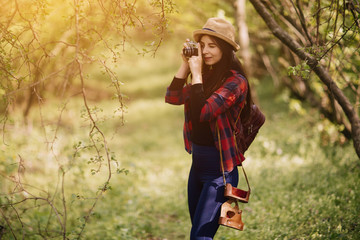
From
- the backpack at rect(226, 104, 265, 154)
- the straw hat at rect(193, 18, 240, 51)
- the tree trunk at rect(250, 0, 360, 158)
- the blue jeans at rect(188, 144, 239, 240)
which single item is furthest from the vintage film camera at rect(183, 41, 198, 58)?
the tree trunk at rect(250, 0, 360, 158)

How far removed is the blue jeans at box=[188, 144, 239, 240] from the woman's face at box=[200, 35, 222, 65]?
0.73 m

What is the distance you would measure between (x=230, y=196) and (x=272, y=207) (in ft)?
8.06

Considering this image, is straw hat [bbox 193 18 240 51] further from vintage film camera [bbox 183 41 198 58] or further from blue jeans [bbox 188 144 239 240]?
blue jeans [bbox 188 144 239 240]

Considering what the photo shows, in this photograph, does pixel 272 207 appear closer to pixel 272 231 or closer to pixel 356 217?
pixel 272 231

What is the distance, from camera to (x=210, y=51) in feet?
10.2

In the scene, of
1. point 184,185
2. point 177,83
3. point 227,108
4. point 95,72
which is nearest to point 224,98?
point 227,108

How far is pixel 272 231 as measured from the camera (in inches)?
169

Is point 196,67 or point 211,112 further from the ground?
point 196,67

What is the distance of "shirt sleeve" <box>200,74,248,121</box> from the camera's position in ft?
9.25

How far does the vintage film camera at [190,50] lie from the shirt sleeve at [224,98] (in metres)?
0.35

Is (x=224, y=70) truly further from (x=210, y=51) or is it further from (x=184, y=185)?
(x=184, y=185)

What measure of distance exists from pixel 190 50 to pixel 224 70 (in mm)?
338

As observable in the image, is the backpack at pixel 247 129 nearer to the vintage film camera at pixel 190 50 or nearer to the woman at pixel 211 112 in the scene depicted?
the woman at pixel 211 112

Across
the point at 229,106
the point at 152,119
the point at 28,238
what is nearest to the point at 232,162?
the point at 229,106
